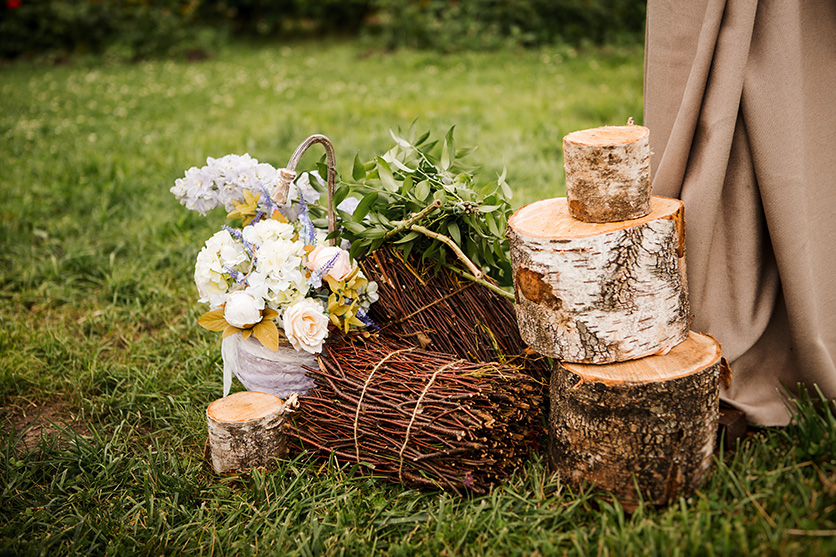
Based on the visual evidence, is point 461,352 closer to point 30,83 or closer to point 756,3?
point 756,3

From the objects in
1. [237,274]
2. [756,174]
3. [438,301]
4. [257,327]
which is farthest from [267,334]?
[756,174]

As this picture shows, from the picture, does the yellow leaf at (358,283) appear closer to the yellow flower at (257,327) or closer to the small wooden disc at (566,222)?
the yellow flower at (257,327)

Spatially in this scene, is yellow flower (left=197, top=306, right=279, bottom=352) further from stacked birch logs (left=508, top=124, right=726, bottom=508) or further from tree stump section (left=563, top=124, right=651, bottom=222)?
tree stump section (left=563, top=124, right=651, bottom=222)

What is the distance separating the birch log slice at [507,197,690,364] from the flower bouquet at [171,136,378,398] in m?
0.70

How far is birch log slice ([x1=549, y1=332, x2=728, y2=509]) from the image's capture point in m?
1.76

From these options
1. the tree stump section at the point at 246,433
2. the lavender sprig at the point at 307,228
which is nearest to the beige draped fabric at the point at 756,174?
the lavender sprig at the point at 307,228

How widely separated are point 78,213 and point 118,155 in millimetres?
1182

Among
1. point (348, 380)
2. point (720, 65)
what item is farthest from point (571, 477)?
point (720, 65)

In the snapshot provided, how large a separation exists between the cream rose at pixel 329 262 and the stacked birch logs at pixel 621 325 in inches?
26.4

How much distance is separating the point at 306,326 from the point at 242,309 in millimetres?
223

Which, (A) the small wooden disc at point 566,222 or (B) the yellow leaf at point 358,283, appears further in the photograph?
(B) the yellow leaf at point 358,283

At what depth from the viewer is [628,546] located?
1.63 meters

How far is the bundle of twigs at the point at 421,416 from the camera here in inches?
77.2

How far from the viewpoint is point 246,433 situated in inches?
81.7
